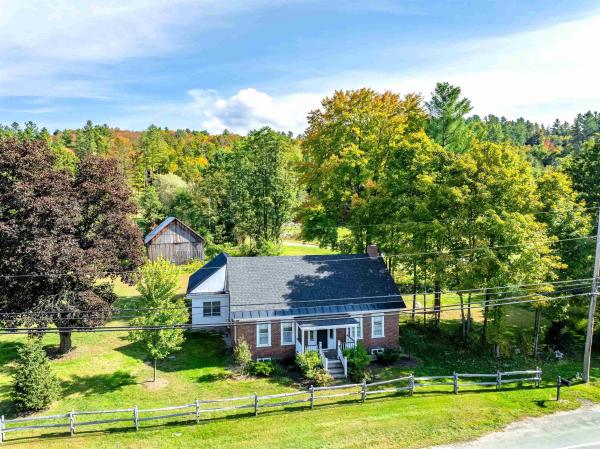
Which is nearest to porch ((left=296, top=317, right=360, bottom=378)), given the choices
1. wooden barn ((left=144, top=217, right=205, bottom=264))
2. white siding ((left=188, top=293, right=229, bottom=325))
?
white siding ((left=188, top=293, right=229, bottom=325))

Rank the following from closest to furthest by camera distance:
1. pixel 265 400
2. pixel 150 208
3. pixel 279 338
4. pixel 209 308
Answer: pixel 265 400 < pixel 279 338 < pixel 209 308 < pixel 150 208

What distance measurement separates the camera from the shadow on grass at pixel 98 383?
81.1ft

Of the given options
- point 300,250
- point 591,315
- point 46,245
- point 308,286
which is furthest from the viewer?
point 300,250

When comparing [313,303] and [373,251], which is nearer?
[313,303]

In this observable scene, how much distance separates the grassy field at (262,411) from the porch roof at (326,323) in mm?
3278

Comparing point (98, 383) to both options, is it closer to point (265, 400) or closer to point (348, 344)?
point (265, 400)

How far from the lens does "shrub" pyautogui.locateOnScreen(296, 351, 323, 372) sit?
26.1 metres

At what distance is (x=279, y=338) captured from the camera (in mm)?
29109

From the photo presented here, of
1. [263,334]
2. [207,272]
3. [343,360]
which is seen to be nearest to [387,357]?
[343,360]

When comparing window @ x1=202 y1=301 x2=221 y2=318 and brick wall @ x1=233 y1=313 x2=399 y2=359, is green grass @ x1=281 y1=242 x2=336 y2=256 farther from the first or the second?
A: brick wall @ x1=233 y1=313 x2=399 y2=359

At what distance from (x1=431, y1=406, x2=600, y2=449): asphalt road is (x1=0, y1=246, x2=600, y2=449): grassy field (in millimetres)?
513

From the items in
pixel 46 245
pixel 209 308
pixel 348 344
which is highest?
pixel 46 245

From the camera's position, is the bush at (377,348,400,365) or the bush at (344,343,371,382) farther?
the bush at (377,348,400,365)

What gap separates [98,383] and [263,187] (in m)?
31.2
